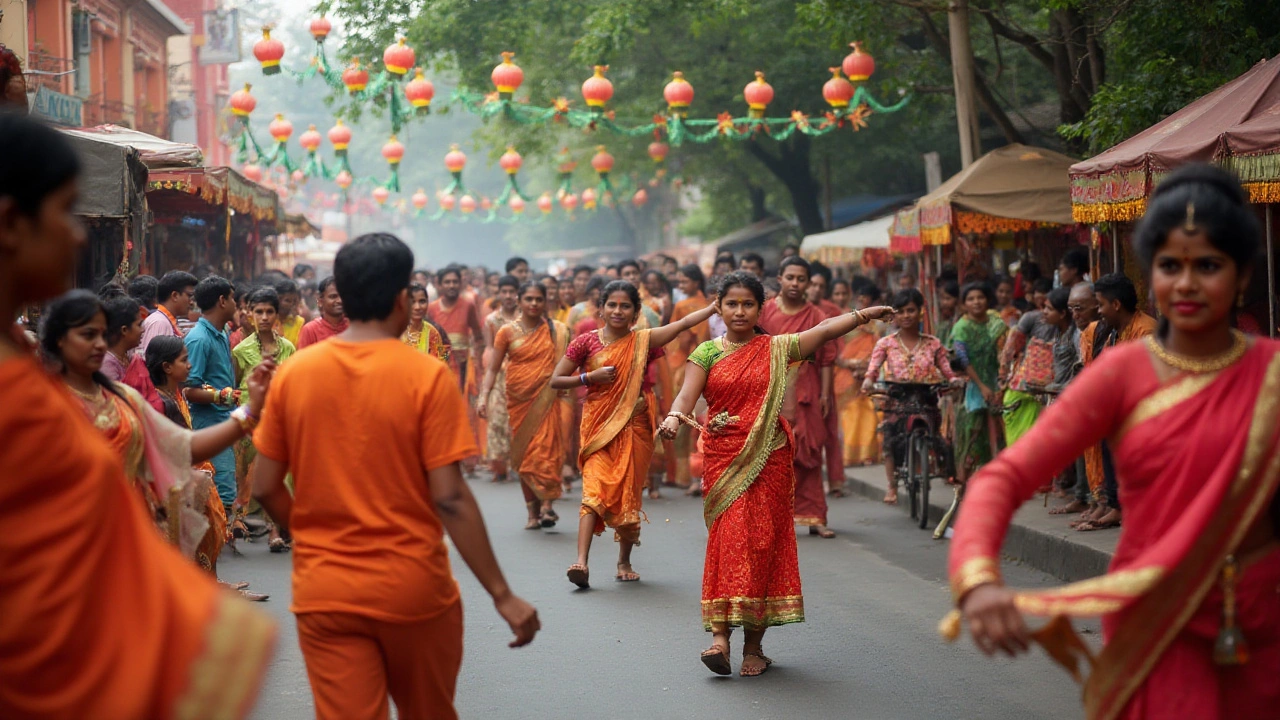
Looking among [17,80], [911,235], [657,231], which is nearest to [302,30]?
[657,231]

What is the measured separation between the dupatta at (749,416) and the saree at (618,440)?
2.19 m

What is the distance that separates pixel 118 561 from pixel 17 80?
17.4 feet

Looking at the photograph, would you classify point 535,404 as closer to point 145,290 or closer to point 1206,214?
point 145,290

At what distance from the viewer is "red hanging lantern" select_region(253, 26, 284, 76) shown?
54.7 feet

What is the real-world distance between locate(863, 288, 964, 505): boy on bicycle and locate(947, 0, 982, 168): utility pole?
13.1 feet

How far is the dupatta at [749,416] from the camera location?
21.7ft

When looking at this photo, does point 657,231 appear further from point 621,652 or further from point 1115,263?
point 621,652

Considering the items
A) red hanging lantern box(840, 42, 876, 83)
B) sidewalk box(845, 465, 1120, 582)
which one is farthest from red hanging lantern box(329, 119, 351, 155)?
sidewalk box(845, 465, 1120, 582)

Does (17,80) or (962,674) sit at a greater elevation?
(17,80)

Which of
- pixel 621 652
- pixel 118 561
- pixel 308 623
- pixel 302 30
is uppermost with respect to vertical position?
pixel 302 30

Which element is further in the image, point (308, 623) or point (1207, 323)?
point (308, 623)

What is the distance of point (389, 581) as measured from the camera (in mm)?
3623

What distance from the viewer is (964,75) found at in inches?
571

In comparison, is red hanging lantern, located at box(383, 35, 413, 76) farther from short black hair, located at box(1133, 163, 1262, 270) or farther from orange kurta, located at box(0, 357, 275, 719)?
orange kurta, located at box(0, 357, 275, 719)
